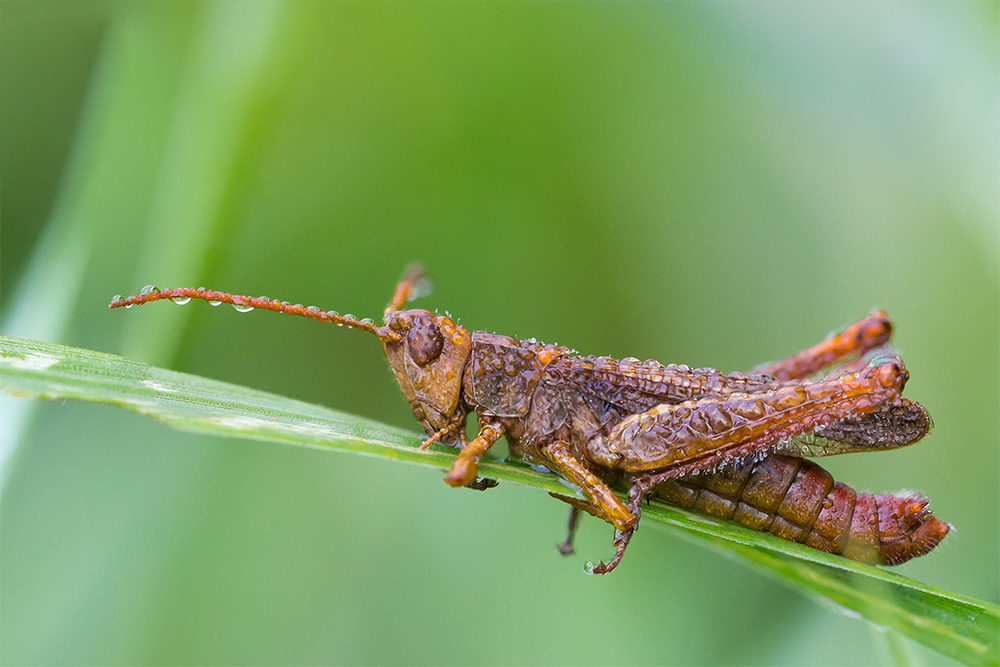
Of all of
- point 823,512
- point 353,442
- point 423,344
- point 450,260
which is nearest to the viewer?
point 353,442

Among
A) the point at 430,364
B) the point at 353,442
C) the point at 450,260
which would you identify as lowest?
the point at 353,442

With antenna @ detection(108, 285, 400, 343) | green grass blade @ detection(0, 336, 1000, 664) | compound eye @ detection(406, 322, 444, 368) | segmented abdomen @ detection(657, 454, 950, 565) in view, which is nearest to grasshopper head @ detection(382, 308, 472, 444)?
compound eye @ detection(406, 322, 444, 368)

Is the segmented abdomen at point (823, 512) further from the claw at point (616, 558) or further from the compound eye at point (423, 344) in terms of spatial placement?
the compound eye at point (423, 344)

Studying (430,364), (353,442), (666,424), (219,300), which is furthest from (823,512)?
(219,300)

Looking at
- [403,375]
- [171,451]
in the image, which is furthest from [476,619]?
[171,451]

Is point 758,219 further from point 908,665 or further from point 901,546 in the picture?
point 908,665

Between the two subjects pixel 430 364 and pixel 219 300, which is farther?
pixel 430 364

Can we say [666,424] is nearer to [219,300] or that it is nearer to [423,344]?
[423,344]
